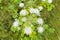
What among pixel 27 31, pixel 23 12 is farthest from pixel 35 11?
pixel 27 31

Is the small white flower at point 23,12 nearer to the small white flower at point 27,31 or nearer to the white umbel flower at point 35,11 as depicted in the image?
the white umbel flower at point 35,11

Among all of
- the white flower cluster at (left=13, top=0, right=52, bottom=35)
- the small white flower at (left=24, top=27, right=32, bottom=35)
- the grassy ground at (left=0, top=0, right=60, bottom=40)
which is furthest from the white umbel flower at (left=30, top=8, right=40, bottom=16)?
the small white flower at (left=24, top=27, right=32, bottom=35)

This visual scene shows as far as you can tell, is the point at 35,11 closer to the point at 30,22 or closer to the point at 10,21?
the point at 30,22

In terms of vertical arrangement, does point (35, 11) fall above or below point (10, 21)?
above

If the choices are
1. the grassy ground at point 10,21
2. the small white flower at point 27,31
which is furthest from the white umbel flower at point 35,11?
the small white flower at point 27,31

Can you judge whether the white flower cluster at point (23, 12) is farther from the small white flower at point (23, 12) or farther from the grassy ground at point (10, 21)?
the grassy ground at point (10, 21)

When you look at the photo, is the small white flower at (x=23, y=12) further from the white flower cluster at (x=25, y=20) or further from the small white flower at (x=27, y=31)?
the small white flower at (x=27, y=31)

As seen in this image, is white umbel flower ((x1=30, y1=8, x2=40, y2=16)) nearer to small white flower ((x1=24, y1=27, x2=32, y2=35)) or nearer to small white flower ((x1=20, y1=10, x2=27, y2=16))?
small white flower ((x1=20, y1=10, x2=27, y2=16))

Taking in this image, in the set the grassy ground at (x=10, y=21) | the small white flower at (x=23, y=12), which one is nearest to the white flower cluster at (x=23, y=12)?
the small white flower at (x=23, y=12)

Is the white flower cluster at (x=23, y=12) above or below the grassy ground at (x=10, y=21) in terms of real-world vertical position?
above
